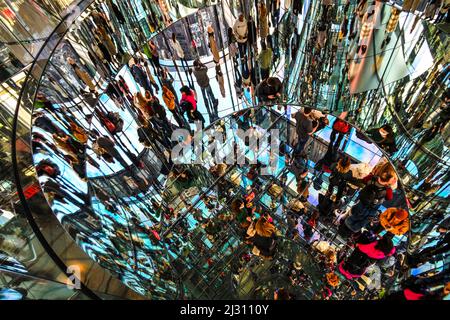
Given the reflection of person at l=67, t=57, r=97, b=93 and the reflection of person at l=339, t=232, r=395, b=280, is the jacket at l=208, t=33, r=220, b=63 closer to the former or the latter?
the reflection of person at l=67, t=57, r=97, b=93

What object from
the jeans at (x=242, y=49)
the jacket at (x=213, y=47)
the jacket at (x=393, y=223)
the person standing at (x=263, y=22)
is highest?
the person standing at (x=263, y=22)

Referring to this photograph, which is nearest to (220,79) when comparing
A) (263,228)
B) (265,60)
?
(265,60)

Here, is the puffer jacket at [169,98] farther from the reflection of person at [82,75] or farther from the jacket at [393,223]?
the jacket at [393,223]

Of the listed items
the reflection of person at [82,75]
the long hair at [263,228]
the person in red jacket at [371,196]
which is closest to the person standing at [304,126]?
the person in red jacket at [371,196]

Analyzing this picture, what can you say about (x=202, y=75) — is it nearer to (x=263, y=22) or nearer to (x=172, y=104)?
(x=172, y=104)

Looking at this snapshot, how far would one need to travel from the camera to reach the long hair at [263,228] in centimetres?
833

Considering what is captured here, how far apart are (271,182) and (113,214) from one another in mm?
4512

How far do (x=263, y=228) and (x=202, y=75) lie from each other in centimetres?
408

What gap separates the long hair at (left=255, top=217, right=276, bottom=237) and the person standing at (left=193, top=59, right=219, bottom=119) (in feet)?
9.65

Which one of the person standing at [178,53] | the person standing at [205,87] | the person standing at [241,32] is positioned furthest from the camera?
the person standing at [205,87]

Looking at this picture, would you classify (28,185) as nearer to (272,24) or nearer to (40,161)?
(40,161)

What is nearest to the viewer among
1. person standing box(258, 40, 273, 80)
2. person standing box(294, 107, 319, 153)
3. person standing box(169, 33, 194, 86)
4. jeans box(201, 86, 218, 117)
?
person standing box(169, 33, 194, 86)

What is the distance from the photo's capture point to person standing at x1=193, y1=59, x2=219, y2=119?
7.31 meters

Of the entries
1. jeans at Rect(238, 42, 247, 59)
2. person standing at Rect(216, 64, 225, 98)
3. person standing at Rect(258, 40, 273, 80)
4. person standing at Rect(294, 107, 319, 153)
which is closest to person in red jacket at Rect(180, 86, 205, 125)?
person standing at Rect(216, 64, 225, 98)
